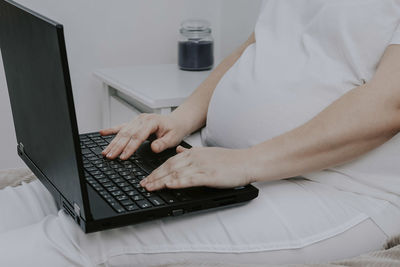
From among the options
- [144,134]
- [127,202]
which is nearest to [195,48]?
[144,134]

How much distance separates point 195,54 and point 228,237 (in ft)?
3.45

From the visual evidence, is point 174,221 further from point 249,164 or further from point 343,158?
point 343,158

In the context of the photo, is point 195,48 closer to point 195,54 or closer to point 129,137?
point 195,54

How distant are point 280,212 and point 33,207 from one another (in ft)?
1.29

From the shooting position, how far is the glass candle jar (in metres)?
1.67

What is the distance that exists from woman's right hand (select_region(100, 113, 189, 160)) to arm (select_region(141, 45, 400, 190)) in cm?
13

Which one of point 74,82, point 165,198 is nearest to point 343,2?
point 165,198

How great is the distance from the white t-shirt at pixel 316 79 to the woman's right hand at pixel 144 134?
0.08 meters

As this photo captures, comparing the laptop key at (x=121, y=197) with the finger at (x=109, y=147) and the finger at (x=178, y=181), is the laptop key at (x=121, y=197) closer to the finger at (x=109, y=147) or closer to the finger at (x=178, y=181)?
the finger at (x=178, y=181)

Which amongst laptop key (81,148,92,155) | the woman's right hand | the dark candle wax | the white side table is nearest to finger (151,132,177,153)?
the woman's right hand

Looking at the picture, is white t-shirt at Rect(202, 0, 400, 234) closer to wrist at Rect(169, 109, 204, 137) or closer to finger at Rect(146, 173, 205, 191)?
wrist at Rect(169, 109, 204, 137)

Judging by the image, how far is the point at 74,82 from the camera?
1783mm

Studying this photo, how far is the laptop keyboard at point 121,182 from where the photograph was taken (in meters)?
0.68

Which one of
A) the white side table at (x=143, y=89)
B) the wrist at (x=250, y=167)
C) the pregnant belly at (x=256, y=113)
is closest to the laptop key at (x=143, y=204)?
the wrist at (x=250, y=167)
